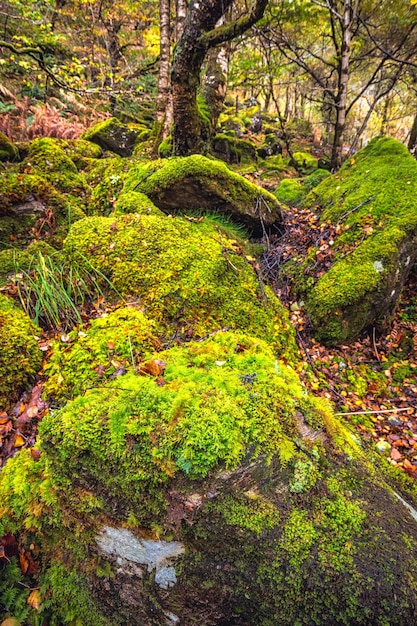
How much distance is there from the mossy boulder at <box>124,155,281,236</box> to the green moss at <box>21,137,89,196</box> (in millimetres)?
1030

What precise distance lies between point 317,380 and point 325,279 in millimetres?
1562

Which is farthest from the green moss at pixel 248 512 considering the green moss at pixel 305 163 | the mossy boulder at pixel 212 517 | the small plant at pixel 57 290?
the green moss at pixel 305 163

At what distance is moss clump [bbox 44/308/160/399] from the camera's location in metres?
2.37

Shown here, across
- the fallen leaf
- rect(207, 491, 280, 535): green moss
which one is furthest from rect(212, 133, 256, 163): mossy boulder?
the fallen leaf

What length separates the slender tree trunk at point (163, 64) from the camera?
7.40 m

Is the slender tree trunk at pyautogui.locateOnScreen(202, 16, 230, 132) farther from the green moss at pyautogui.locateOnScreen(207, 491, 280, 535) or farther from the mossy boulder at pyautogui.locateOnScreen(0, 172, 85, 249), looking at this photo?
the green moss at pyautogui.locateOnScreen(207, 491, 280, 535)

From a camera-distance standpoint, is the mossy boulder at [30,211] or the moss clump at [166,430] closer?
the moss clump at [166,430]

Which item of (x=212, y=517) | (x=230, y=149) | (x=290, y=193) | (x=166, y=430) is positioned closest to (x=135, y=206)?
(x=166, y=430)

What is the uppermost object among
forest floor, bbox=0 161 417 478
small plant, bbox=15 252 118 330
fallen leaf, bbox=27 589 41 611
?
small plant, bbox=15 252 118 330

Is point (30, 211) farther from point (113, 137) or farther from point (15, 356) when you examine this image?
point (113, 137)

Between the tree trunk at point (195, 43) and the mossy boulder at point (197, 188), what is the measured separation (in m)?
1.05

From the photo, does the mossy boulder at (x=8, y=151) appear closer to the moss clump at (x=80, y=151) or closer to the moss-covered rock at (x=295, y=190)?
the moss clump at (x=80, y=151)

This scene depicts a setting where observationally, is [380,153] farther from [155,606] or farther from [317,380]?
[155,606]

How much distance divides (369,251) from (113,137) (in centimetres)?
797
